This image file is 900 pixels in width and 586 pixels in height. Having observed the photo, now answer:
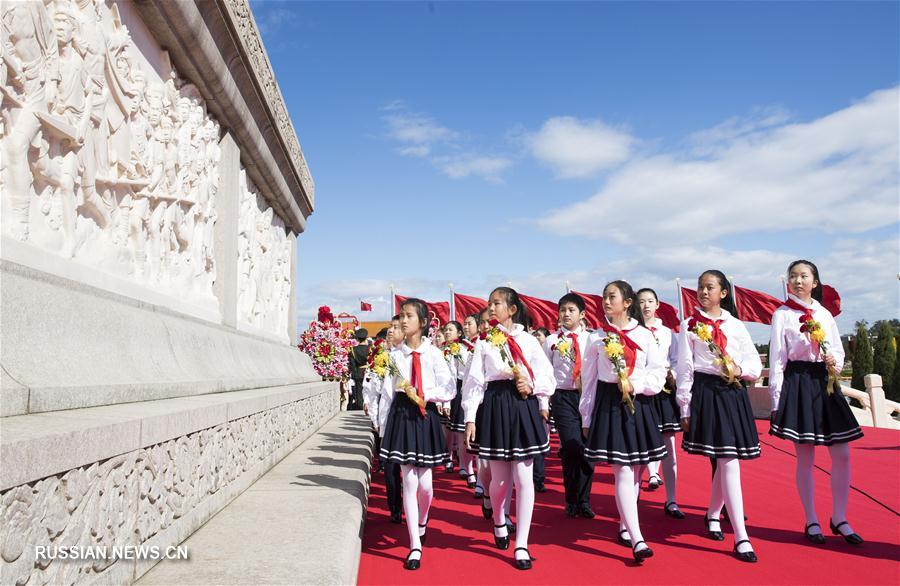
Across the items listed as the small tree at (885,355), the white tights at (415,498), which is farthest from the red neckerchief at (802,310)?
the small tree at (885,355)

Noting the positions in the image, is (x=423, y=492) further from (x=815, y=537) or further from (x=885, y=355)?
(x=885, y=355)

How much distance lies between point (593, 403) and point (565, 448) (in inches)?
48.2

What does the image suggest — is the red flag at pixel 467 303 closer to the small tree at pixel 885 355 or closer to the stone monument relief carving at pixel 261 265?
the stone monument relief carving at pixel 261 265

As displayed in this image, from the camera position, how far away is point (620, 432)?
4387mm

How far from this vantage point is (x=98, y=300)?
340 centimetres

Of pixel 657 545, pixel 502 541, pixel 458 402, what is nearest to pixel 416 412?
pixel 502 541

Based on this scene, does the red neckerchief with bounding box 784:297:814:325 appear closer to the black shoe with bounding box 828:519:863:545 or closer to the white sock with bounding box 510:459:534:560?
the black shoe with bounding box 828:519:863:545

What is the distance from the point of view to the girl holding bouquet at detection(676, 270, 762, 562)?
177 inches

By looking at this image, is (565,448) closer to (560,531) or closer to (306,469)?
(560,531)

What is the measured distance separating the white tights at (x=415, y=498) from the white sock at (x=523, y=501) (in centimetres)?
63

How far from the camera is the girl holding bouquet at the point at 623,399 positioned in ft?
14.1

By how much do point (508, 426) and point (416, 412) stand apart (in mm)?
662

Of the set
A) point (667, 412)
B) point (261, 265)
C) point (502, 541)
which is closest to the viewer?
point (502, 541)

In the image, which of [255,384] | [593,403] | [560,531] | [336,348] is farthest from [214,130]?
[336,348]
